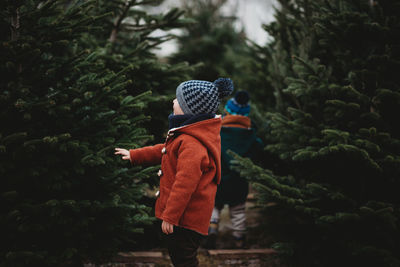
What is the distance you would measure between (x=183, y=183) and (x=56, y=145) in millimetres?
1046

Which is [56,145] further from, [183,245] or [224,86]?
[224,86]

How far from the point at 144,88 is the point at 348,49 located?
7.83 ft

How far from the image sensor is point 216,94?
92.0 inches

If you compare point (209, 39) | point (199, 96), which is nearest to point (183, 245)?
point (199, 96)

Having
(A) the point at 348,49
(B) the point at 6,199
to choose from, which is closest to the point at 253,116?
(A) the point at 348,49

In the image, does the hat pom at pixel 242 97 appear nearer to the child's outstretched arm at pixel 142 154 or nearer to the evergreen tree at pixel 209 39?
the child's outstretched arm at pixel 142 154

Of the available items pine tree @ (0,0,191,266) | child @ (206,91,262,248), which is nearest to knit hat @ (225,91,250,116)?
child @ (206,91,262,248)

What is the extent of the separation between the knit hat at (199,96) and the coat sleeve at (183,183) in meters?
0.31

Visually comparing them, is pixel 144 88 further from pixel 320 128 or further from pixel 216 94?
pixel 320 128

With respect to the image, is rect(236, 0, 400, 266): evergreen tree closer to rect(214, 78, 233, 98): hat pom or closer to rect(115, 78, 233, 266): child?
rect(115, 78, 233, 266): child

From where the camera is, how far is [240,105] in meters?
4.34

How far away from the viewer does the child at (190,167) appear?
2.14 metres

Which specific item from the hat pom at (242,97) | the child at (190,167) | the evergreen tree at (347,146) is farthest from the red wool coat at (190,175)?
the hat pom at (242,97)

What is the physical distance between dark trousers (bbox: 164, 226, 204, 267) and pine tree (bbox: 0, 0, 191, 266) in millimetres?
559
